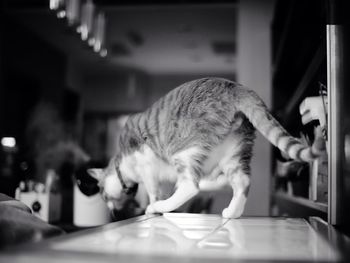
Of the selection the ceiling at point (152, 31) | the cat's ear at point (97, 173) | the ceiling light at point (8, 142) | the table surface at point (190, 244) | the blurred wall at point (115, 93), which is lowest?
the table surface at point (190, 244)

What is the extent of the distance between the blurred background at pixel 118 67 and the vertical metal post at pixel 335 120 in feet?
0.28

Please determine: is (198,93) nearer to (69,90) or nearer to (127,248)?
(127,248)

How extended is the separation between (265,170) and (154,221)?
28.5 inches

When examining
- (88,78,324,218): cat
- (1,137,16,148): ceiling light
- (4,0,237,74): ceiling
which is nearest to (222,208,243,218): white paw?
(88,78,324,218): cat

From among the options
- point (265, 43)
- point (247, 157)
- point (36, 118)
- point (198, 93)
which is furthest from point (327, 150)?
point (36, 118)

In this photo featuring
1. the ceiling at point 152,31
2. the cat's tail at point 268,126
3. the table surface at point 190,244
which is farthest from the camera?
the ceiling at point 152,31

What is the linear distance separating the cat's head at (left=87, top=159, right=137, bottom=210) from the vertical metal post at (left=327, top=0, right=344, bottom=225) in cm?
49

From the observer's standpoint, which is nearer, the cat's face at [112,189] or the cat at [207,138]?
the cat at [207,138]

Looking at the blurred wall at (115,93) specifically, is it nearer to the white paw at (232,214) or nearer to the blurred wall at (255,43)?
the blurred wall at (255,43)

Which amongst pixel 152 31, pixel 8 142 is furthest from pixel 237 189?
pixel 152 31

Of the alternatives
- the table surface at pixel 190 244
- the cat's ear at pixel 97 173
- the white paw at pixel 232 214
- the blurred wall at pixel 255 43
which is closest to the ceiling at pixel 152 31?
the blurred wall at pixel 255 43

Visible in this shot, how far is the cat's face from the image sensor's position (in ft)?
3.71

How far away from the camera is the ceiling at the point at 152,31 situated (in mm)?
2727

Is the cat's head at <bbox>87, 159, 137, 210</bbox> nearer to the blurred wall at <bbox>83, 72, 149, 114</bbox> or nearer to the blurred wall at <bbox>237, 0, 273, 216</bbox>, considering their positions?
the blurred wall at <bbox>83, 72, 149, 114</bbox>
